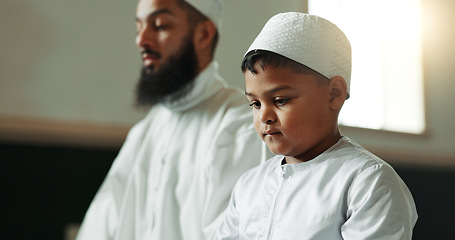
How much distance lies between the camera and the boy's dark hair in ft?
5.43

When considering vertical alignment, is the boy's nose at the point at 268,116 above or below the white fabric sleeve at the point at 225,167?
above

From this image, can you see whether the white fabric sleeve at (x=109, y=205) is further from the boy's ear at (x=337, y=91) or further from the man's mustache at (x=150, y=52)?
the boy's ear at (x=337, y=91)

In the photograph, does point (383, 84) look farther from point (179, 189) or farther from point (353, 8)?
point (179, 189)

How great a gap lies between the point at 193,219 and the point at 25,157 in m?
2.50

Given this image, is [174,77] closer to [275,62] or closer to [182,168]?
[182,168]

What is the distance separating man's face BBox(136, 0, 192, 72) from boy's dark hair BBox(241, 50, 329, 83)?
1.58m

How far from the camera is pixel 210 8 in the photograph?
3375mm

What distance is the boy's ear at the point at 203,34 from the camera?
11.0 feet

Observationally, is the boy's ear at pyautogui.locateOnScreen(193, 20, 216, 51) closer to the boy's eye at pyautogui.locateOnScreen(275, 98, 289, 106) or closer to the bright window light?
the boy's eye at pyautogui.locateOnScreen(275, 98, 289, 106)

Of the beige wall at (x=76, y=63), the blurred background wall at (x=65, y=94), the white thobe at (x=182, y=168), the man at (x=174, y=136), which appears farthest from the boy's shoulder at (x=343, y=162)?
the beige wall at (x=76, y=63)

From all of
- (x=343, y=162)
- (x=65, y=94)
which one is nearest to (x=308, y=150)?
(x=343, y=162)

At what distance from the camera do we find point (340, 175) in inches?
62.6

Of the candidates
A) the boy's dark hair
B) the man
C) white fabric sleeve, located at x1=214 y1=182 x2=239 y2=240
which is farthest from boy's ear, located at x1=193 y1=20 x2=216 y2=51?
the boy's dark hair

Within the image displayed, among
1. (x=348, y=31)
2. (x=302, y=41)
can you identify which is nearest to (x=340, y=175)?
(x=302, y=41)
